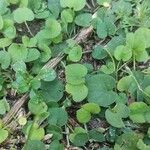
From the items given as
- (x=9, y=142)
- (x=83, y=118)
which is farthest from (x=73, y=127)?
(x=9, y=142)

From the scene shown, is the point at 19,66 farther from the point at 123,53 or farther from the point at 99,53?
the point at 123,53

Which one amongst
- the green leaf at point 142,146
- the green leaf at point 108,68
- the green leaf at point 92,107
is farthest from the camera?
the green leaf at point 108,68

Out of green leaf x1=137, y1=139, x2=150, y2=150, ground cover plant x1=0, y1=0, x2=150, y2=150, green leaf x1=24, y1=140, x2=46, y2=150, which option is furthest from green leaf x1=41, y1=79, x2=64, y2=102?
green leaf x1=137, y1=139, x2=150, y2=150

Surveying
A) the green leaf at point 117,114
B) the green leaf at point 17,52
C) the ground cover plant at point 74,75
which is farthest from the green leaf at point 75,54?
the green leaf at point 117,114

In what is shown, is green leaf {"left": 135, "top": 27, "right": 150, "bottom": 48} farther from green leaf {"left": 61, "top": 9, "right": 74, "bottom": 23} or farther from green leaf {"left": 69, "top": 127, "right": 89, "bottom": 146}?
green leaf {"left": 69, "top": 127, "right": 89, "bottom": 146}

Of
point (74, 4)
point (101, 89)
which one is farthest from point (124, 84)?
point (74, 4)

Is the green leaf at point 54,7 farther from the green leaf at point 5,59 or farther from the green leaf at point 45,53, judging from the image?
the green leaf at point 5,59

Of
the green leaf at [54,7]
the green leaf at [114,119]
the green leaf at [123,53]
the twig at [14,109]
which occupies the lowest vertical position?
the green leaf at [114,119]
